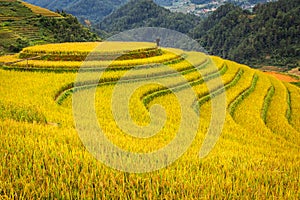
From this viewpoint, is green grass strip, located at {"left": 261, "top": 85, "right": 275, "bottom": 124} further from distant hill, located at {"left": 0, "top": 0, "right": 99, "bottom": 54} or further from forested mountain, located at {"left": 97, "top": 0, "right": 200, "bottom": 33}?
forested mountain, located at {"left": 97, "top": 0, "right": 200, "bottom": 33}

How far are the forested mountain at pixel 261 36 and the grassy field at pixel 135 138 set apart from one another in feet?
145

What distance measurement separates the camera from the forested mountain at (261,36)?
182 feet

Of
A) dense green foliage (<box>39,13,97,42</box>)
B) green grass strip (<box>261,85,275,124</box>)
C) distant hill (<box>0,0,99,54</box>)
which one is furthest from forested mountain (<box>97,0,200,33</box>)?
green grass strip (<box>261,85,275,124</box>)

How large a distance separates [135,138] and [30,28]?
34.9 m

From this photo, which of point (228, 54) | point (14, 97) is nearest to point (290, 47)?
point (228, 54)

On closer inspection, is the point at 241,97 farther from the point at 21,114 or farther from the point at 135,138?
the point at 21,114

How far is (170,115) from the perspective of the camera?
26.8ft

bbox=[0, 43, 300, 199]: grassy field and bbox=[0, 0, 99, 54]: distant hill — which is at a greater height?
bbox=[0, 0, 99, 54]: distant hill

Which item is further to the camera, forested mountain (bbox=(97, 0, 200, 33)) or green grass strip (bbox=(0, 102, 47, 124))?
forested mountain (bbox=(97, 0, 200, 33))

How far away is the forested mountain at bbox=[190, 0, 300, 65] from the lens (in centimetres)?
5556

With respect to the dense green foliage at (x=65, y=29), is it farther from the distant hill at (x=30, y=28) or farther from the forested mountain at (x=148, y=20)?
the forested mountain at (x=148, y=20)

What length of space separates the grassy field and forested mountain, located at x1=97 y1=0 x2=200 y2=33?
9530cm

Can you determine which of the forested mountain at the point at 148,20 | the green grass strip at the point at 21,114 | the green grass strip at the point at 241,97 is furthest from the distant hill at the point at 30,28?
the forested mountain at the point at 148,20

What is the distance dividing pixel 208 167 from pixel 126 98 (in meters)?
5.49
